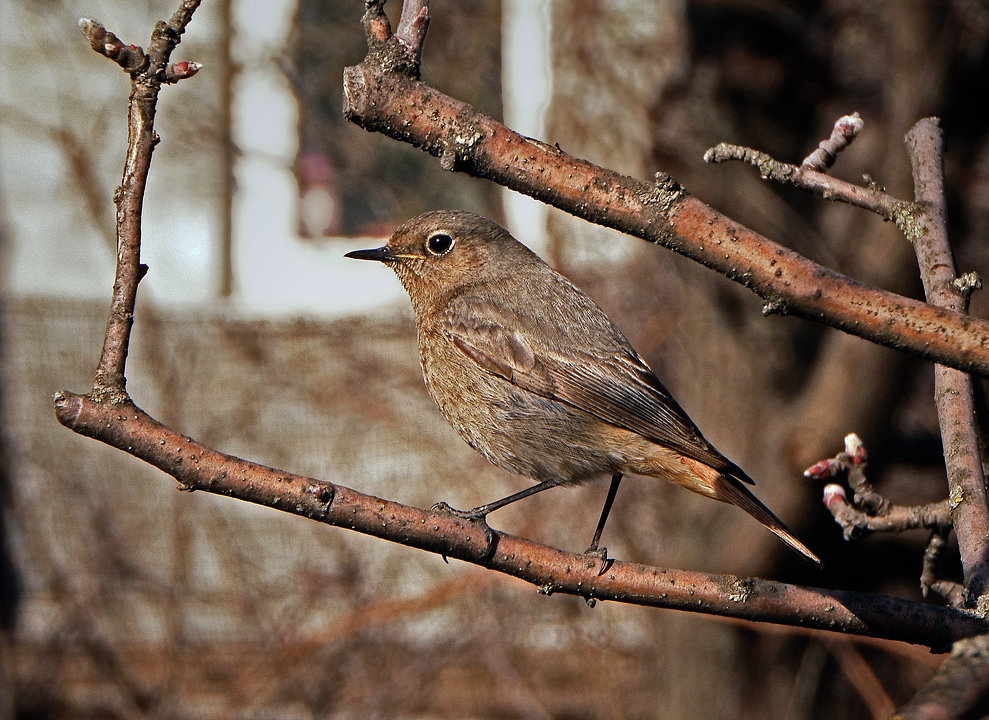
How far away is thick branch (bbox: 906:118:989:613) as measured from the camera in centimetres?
197

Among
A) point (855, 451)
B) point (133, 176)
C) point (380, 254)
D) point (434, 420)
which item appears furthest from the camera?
point (434, 420)

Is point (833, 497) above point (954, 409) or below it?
below

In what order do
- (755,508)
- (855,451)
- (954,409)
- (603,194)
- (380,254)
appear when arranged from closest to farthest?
(603,194) < (954,409) < (855,451) < (755,508) < (380,254)

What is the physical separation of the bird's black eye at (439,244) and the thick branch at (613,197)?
179cm

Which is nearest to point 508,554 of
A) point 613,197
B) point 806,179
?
point 613,197

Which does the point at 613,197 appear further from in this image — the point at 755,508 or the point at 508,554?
the point at 755,508

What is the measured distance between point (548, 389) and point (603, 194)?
1.51m

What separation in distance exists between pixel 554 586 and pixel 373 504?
1.54ft

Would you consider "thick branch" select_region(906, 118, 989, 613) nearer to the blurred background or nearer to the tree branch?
the tree branch

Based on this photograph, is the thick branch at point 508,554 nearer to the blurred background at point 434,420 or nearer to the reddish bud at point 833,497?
the reddish bud at point 833,497

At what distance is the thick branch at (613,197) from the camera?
1647 millimetres

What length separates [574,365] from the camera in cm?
317

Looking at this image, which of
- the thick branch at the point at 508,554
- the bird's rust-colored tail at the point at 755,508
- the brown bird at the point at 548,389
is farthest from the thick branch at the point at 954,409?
the brown bird at the point at 548,389

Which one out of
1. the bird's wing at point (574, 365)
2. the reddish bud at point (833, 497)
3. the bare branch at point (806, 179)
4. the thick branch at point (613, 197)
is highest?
the bird's wing at point (574, 365)
